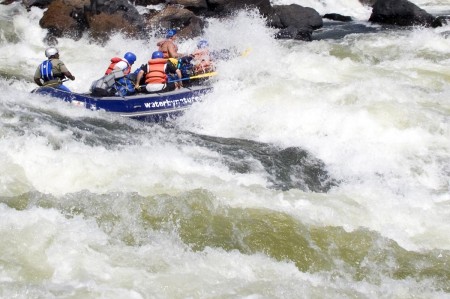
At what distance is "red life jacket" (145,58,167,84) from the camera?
10.3 m

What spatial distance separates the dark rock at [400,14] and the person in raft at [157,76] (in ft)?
35.7

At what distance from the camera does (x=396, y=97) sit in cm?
991

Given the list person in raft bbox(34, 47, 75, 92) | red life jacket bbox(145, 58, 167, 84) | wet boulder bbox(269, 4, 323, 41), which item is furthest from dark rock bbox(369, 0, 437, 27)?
person in raft bbox(34, 47, 75, 92)

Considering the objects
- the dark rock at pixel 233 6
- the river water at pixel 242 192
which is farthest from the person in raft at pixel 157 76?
the dark rock at pixel 233 6

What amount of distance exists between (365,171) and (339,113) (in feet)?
6.20

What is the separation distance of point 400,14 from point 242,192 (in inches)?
584

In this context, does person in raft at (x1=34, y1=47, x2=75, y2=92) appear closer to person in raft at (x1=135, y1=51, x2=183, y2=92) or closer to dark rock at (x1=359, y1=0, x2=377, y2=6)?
person in raft at (x1=135, y1=51, x2=183, y2=92)

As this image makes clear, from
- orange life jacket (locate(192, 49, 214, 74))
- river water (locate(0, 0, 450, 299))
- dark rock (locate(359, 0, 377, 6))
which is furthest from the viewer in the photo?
dark rock (locate(359, 0, 377, 6))

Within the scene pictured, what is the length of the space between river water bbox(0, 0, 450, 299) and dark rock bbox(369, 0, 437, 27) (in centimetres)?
688

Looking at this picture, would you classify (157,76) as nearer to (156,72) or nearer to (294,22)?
(156,72)

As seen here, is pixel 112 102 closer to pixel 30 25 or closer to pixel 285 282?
pixel 285 282

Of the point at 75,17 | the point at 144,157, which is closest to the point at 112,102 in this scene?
the point at 144,157

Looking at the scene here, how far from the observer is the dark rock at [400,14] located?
18.5 metres

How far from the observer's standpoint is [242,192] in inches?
245
